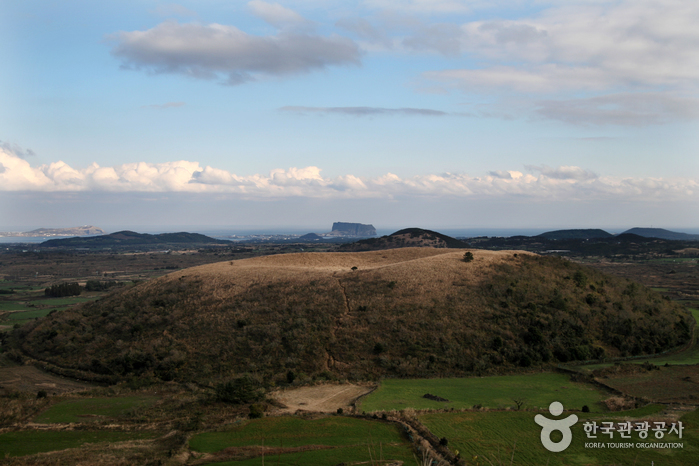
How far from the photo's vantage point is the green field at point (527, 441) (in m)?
23.8

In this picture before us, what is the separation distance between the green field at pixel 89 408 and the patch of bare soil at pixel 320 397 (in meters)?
11.7

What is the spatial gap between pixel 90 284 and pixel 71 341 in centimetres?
9047

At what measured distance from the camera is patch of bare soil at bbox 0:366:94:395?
4266cm

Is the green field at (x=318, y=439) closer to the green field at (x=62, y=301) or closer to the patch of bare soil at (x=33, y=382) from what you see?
the patch of bare soil at (x=33, y=382)

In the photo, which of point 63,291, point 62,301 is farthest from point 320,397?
point 63,291

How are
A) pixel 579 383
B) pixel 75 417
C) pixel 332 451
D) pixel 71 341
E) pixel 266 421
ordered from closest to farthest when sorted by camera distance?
1. pixel 332 451
2. pixel 266 421
3. pixel 75 417
4. pixel 579 383
5. pixel 71 341

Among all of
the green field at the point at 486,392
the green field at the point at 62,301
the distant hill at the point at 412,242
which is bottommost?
the green field at the point at 62,301

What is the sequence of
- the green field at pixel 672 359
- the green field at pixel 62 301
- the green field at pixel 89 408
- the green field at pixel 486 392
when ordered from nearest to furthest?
the green field at pixel 89 408
the green field at pixel 486 392
the green field at pixel 672 359
the green field at pixel 62 301

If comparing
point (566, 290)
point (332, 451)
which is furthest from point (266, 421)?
point (566, 290)

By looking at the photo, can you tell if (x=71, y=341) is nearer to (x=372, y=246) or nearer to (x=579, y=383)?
(x=579, y=383)

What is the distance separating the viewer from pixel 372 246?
630 feet

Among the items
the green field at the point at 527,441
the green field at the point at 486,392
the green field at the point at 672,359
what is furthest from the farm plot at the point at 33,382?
the green field at the point at 672,359

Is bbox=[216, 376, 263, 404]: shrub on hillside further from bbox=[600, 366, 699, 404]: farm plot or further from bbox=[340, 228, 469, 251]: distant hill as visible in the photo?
bbox=[340, 228, 469, 251]: distant hill

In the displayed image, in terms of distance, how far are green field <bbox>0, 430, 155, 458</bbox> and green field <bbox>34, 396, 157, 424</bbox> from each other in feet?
11.1
